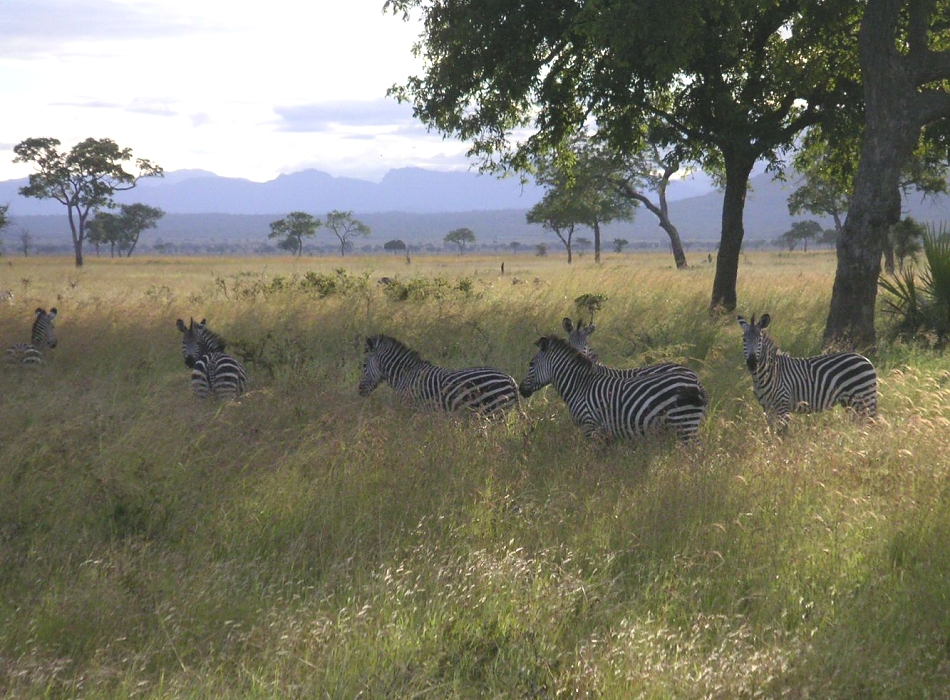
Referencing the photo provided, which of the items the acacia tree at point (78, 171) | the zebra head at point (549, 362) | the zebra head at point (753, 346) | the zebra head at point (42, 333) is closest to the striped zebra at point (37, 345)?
the zebra head at point (42, 333)

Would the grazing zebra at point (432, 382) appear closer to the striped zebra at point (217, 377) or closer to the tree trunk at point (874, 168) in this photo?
the striped zebra at point (217, 377)

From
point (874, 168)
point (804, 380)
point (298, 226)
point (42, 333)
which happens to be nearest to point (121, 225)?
point (298, 226)

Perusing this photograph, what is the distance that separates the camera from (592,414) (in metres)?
8.45

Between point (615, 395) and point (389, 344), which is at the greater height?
point (389, 344)

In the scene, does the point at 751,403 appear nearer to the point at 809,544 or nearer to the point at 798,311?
the point at 809,544

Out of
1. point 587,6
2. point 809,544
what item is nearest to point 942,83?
point 587,6

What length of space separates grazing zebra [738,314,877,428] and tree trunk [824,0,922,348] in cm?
420

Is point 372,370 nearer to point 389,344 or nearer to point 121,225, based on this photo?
point 389,344

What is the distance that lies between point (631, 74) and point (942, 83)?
6.40 meters

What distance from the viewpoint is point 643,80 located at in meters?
16.2

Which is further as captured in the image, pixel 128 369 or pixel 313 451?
pixel 128 369

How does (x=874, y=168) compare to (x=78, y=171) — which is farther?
(x=78, y=171)

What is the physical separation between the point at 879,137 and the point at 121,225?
102 meters

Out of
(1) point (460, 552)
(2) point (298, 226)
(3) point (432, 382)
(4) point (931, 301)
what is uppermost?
(2) point (298, 226)
